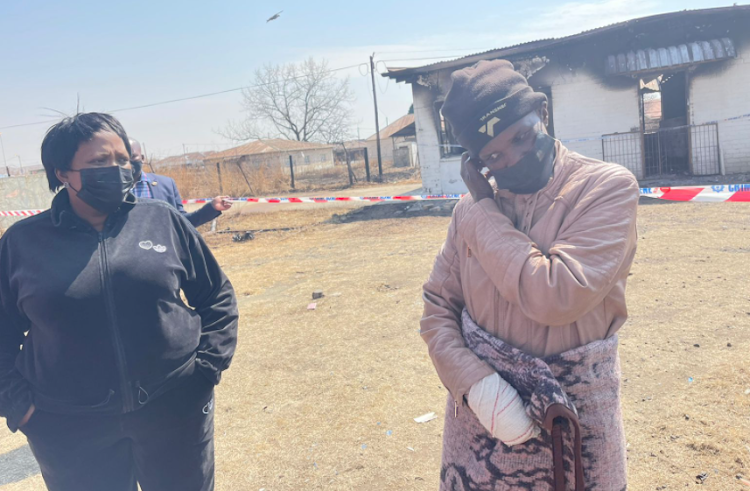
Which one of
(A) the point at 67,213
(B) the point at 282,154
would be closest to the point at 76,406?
(A) the point at 67,213

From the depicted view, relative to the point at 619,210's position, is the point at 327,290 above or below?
below

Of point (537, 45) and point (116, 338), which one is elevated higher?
point (537, 45)

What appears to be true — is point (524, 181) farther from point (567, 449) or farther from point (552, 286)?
point (567, 449)

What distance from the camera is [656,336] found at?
4.32m

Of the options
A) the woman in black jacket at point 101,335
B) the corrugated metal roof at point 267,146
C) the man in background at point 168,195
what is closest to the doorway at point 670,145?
the man in background at point 168,195

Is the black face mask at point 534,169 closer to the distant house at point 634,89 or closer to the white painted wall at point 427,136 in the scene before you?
the distant house at point 634,89

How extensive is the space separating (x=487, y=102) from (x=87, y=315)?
160 centimetres

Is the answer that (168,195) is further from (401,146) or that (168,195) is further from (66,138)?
(401,146)

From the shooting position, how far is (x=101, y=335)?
1.91 m

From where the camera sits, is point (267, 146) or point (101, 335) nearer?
point (101, 335)

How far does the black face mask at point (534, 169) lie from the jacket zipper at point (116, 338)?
4.88 feet

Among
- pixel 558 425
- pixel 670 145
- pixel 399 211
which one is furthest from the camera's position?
pixel 670 145

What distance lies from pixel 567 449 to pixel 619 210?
693 mm

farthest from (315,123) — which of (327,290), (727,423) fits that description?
(727,423)
